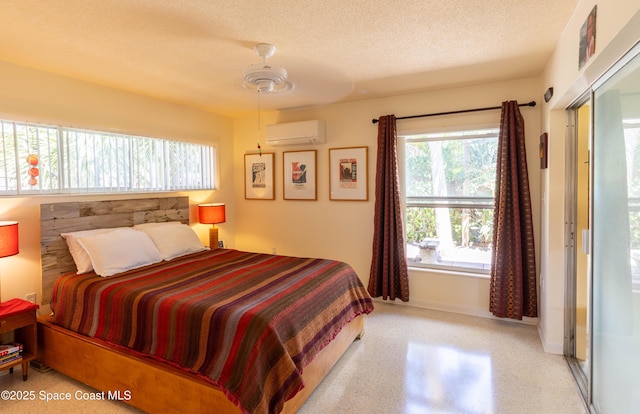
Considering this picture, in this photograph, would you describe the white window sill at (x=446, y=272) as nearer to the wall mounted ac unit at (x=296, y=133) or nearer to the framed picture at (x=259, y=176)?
the wall mounted ac unit at (x=296, y=133)

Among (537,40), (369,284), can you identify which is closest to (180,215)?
(369,284)

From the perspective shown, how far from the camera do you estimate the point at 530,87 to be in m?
3.25

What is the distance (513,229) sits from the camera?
3234mm

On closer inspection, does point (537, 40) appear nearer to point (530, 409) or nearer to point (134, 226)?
point (530, 409)

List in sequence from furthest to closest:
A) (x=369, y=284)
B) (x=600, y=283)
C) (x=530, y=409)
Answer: (x=369, y=284) → (x=530, y=409) → (x=600, y=283)

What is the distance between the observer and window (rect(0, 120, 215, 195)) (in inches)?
108

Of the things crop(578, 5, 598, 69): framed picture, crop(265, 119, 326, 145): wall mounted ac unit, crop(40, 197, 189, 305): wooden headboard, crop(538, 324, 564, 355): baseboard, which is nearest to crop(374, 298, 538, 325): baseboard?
crop(538, 324, 564, 355): baseboard

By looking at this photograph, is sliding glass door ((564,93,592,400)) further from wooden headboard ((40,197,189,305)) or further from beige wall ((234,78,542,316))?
wooden headboard ((40,197,189,305))

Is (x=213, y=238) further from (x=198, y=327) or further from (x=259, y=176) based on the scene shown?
(x=198, y=327)

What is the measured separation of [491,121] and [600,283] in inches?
80.6

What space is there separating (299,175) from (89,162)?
2.36 meters

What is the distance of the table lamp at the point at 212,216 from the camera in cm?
423

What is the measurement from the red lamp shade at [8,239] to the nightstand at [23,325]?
0.42m

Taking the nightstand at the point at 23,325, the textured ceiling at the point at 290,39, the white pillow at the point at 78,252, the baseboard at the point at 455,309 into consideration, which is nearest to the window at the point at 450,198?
the baseboard at the point at 455,309
